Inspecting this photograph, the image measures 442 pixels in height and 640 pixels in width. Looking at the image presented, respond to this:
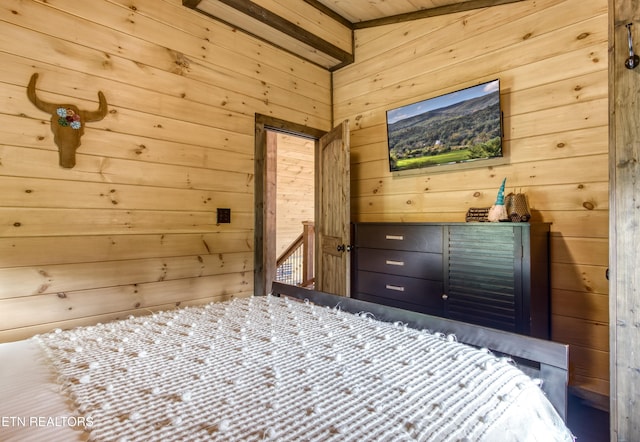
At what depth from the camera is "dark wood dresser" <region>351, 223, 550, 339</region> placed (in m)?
1.95

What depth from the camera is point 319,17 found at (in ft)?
10.1

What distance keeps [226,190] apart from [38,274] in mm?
1275

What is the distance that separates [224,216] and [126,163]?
766 mm

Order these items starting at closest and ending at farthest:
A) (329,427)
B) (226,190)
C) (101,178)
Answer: (329,427) → (101,178) → (226,190)

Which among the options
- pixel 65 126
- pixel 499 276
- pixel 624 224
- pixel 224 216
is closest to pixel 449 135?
pixel 499 276

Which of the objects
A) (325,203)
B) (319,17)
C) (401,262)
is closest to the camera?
(401,262)

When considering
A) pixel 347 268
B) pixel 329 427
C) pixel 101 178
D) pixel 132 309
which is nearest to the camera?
pixel 329 427

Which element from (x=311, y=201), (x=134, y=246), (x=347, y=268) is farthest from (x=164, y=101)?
(x=311, y=201)

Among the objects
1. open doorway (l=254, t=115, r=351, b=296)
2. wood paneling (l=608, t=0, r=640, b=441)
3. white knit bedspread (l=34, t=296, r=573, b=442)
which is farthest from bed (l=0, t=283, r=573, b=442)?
open doorway (l=254, t=115, r=351, b=296)

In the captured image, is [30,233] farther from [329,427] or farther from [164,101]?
[329,427]

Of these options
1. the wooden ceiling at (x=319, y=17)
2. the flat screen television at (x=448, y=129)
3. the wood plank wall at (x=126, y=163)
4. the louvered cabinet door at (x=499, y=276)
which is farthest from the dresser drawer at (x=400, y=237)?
the wooden ceiling at (x=319, y=17)

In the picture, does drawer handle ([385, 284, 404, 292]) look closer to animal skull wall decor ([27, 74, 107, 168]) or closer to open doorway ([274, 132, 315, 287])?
animal skull wall decor ([27, 74, 107, 168])

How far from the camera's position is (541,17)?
2281mm

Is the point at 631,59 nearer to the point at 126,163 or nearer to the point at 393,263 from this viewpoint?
the point at 393,263
